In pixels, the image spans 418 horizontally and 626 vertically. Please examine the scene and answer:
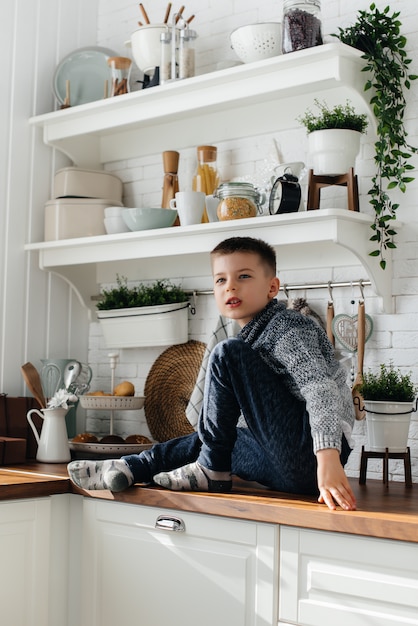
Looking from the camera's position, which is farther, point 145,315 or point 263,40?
point 145,315

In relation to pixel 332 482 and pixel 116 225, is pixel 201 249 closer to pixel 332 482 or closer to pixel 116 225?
pixel 116 225

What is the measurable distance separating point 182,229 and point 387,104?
2.29ft

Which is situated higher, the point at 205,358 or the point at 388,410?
the point at 205,358

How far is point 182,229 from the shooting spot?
104 inches

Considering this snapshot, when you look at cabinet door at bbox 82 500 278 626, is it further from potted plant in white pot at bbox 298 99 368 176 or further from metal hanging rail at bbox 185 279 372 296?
potted plant in white pot at bbox 298 99 368 176

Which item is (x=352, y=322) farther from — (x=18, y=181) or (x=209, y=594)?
(x=18, y=181)

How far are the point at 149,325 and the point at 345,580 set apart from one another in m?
1.34

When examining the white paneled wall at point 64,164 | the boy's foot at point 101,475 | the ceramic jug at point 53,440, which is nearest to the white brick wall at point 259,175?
the white paneled wall at point 64,164

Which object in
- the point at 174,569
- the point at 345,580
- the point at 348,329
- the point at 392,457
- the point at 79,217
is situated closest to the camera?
the point at 345,580

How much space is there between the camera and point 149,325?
9.66 ft

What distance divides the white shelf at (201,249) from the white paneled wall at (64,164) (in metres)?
0.07

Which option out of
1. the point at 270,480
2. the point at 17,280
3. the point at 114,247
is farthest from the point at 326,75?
the point at 17,280

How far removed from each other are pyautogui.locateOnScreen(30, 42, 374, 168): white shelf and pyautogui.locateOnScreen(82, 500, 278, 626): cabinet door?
1.25 metres

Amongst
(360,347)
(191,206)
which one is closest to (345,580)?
(360,347)
